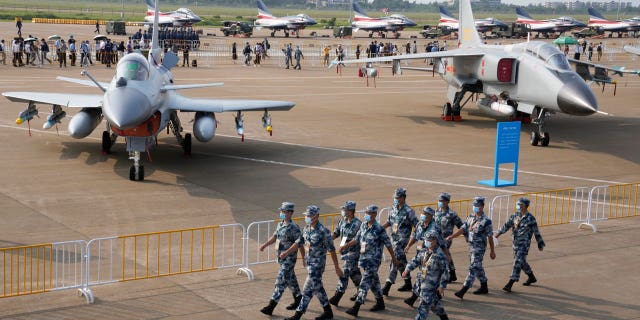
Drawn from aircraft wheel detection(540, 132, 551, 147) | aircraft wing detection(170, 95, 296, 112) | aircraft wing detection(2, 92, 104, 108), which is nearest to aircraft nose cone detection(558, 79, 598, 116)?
aircraft wheel detection(540, 132, 551, 147)

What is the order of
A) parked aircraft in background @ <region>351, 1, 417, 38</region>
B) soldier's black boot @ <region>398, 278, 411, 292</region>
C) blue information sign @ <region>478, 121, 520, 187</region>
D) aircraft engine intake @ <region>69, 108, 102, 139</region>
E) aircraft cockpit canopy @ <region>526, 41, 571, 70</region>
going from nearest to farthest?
soldier's black boot @ <region>398, 278, 411, 292</region> < blue information sign @ <region>478, 121, 520, 187</region> < aircraft engine intake @ <region>69, 108, 102, 139</region> < aircraft cockpit canopy @ <region>526, 41, 571, 70</region> < parked aircraft in background @ <region>351, 1, 417, 38</region>

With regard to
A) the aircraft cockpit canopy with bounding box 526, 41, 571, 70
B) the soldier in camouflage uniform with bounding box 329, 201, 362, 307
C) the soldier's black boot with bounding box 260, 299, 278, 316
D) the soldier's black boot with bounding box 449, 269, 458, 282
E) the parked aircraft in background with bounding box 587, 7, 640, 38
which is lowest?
the soldier's black boot with bounding box 260, 299, 278, 316

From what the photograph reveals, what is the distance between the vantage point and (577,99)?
23.6 meters

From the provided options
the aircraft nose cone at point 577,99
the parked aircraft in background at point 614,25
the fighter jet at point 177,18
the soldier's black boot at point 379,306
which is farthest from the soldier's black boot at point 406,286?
the parked aircraft in background at point 614,25

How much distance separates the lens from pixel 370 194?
61.2 feet

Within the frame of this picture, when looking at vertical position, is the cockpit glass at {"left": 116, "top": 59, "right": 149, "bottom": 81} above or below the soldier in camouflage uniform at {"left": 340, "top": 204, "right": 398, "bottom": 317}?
above

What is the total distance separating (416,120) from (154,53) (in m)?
11.5

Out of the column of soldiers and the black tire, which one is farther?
the black tire

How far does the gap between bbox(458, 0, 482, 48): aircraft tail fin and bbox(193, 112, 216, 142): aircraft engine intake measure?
44.3 feet

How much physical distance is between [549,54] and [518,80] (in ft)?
4.48

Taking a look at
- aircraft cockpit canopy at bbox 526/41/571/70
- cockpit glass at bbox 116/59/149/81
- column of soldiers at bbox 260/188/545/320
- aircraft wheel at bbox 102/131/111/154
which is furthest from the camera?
aircraft cockpit canopy at bbox 526/41/571/70

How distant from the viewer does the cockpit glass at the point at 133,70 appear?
19.2m

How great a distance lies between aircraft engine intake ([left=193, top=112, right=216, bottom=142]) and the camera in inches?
818

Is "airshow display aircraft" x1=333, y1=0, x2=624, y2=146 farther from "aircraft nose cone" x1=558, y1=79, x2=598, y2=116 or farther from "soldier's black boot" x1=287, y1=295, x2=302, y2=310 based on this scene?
"soldier's black boot" x1=287, y1=295, x2=302, y2=310
